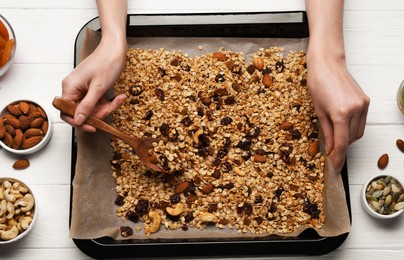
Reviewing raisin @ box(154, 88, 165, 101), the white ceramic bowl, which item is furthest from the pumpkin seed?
the white ceramic bowl

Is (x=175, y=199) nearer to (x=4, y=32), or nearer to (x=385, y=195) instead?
(x=385, y=195)

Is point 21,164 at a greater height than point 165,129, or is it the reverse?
point 165,129

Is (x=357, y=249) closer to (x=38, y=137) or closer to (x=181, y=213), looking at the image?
(x=181, y=213)

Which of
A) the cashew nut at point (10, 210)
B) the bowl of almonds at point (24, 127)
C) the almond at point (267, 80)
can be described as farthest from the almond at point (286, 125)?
the cashew nut at point (10, 210)

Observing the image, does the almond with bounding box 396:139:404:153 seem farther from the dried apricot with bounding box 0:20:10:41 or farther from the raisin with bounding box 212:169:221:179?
the dried apricot with bounding box 0:20:10:41

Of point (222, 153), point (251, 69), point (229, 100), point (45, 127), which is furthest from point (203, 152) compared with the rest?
point (45, 127)

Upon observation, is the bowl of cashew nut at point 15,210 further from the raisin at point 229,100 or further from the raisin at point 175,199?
the raisin at point 229,100
